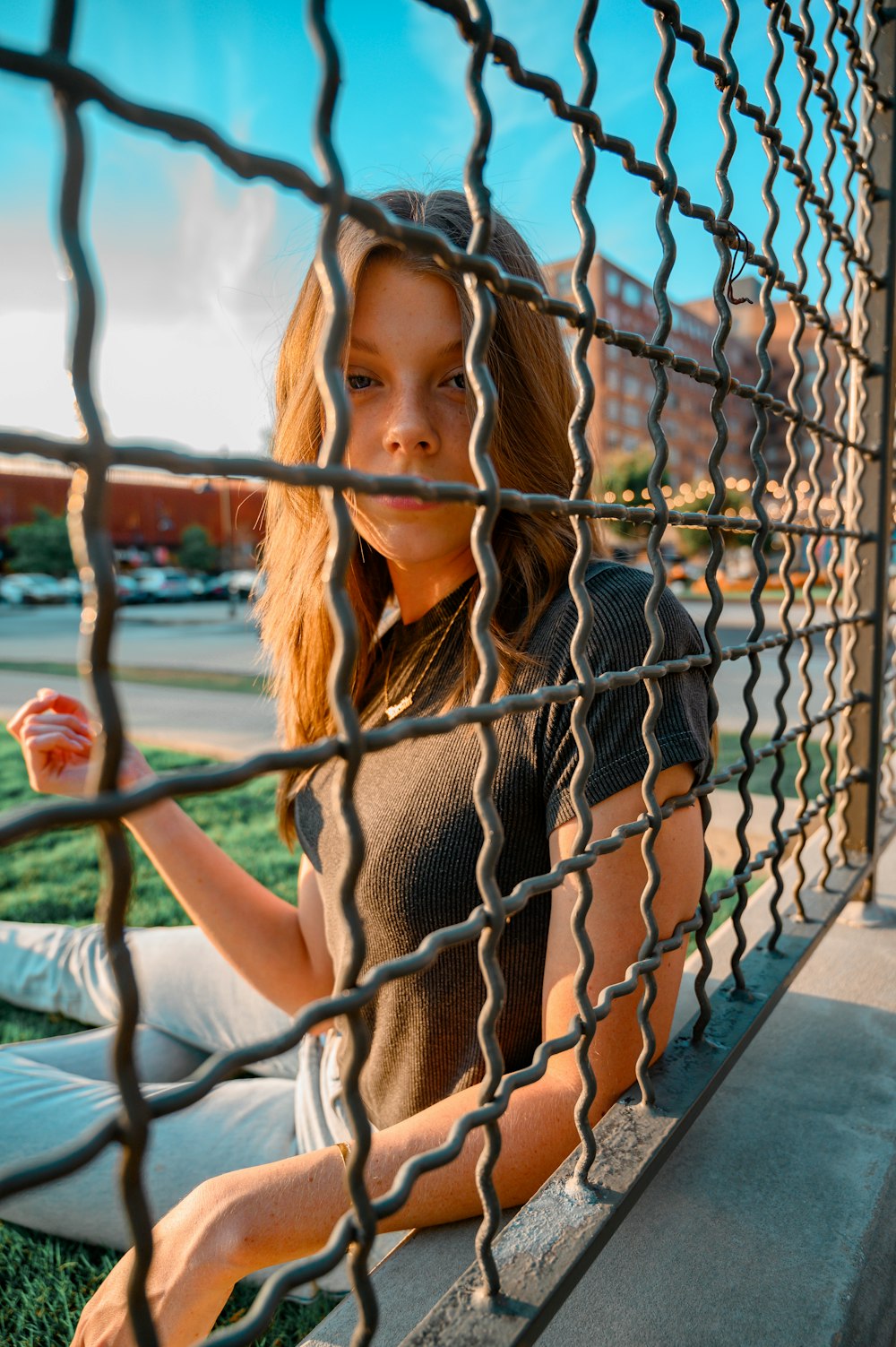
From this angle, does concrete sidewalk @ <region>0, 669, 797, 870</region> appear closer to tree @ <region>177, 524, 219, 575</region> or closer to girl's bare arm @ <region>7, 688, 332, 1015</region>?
girl's bare arm @ <region>7, 688, 332, 1015</region>

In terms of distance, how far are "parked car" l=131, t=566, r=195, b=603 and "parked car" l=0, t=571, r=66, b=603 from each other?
3.15 metres

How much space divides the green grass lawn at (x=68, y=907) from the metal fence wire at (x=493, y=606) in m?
0.93

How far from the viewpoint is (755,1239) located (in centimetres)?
126

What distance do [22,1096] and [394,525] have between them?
4.94ft

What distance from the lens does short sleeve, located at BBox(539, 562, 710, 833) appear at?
117 cm

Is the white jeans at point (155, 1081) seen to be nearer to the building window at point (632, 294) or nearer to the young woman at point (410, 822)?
the young woman at point (410, 822)

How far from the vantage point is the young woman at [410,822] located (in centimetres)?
115

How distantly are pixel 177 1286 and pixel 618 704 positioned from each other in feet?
2.88

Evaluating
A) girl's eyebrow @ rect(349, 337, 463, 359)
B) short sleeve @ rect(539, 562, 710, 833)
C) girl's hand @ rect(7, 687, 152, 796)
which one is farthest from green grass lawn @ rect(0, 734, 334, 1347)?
girl's eyebrow @ rect(349, 337, 463, 359)

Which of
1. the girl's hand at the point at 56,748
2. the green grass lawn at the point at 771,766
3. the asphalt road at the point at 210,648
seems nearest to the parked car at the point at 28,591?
the asphalt road at the point at 210,648

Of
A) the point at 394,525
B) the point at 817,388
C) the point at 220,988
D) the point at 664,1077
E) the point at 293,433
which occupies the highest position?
the point at 817,388

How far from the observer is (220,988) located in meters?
2.38

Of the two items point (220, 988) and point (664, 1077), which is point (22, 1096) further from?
point (664, 1077)

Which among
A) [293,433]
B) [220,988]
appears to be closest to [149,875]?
[220,988]
